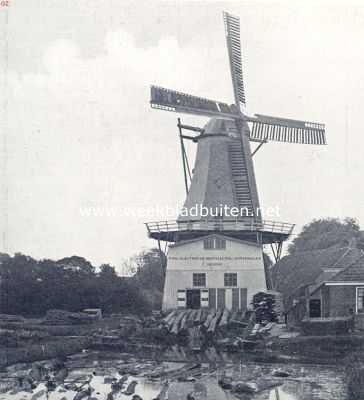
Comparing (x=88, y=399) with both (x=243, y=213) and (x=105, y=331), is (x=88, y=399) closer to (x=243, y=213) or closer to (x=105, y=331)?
(x=105, y=331)

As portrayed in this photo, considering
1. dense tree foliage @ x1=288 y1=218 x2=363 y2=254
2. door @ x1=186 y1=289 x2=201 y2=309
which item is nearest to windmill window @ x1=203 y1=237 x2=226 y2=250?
door @ x1=186 y1=289 x2=201 y2=309

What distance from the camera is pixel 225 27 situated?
38.6 meters

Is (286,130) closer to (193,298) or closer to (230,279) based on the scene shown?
(230,279)

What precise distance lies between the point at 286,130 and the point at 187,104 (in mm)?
6818

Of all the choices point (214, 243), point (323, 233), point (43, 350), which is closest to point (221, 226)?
point (214, 243)

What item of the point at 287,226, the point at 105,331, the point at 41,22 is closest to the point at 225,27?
the point at 287,226

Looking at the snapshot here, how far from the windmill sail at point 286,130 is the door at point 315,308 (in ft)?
34.8

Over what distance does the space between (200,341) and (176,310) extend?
620cm

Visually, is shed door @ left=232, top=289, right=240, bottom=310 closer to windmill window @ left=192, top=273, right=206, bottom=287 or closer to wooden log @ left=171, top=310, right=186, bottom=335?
windmill window @ left=192, top=273, right=206, bottom=287

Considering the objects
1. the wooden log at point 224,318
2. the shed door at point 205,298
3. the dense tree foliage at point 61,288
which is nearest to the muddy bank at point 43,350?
the dense tree foliage at point 61,288

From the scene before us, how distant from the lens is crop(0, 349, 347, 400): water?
18562mm

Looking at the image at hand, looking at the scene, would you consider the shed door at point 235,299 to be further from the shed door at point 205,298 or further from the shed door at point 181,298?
the shed door at point 181,298

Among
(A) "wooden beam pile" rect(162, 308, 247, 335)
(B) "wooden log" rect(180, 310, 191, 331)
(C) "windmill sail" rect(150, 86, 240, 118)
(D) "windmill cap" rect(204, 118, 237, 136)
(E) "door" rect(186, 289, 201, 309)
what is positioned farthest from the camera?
(D) "windmill cap" rect(204, 118, 237, 136)

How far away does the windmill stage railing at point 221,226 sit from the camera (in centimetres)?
3638
